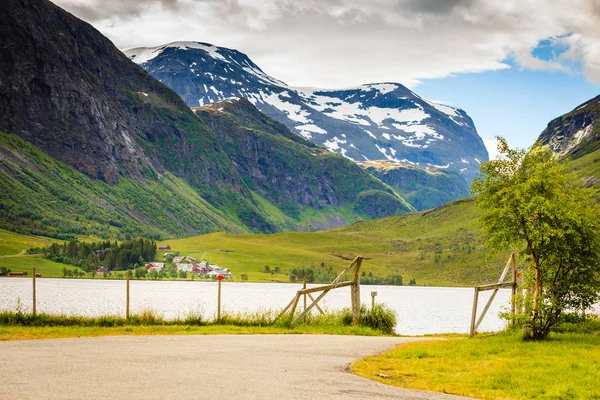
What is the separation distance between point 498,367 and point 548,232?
8.54 metres

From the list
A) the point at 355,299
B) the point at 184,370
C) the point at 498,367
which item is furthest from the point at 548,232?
the point at 184,370

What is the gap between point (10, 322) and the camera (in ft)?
120

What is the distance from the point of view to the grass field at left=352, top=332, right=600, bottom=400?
21.4 m

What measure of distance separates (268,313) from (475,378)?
20362 millimetres

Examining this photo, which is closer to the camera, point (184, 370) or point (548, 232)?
point (184, 370)

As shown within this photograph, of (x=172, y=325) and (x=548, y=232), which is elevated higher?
(x=548, y=232)

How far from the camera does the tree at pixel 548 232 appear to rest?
31031 mm

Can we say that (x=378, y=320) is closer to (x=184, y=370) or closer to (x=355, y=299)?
(x=355, y=299)

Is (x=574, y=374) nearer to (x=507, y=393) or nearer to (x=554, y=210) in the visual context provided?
(x=507, y=393)

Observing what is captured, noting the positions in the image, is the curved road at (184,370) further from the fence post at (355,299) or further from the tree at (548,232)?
the fence post at (355,299)

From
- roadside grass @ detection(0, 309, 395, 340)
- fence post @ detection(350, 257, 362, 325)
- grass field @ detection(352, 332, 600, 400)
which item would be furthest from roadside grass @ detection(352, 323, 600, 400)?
fence post @ detection(350, 257, 362, 325)

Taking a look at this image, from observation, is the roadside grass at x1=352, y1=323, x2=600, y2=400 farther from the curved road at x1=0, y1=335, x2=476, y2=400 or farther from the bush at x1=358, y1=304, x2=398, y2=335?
the bush at x1=358, y1=304, x2=398, y2=335

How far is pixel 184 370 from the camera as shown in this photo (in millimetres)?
22578

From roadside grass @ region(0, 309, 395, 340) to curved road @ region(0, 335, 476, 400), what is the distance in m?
3.39
